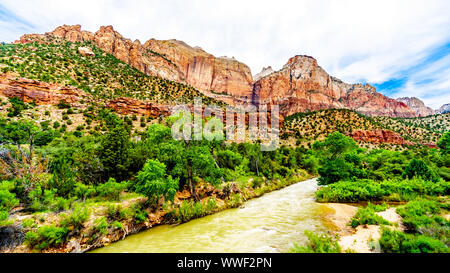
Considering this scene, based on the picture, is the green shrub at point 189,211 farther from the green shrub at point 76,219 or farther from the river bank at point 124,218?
the green shrub at point 76,219

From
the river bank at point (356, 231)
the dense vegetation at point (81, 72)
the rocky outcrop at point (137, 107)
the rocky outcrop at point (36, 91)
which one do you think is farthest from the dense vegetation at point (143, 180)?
the rocky outcrop at point (137, 107)

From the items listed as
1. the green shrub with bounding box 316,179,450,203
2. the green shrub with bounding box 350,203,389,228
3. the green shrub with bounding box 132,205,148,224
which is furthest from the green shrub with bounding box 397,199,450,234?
the green shrub with bounding box 132,205,148,224

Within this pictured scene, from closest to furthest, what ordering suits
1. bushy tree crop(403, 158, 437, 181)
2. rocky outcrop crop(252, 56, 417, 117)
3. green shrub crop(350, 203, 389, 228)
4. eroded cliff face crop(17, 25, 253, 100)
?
1. green shrub crop(350, 203, 389, 228)
2. bushy tree crop(403, 158, 437, 181)
3. eroded cliff face crop(17, 25, 253, 100)
4. rocky outcrop crop(252, 56, 417, 117)

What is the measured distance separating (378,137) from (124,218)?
89728mm

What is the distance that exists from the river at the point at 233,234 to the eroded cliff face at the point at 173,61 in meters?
70.0

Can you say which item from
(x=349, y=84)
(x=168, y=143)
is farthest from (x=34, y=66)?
(x=349, y=84)

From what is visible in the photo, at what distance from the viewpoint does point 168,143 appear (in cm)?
1404

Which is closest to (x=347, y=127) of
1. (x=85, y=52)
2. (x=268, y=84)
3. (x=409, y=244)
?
(x=409, y=244)

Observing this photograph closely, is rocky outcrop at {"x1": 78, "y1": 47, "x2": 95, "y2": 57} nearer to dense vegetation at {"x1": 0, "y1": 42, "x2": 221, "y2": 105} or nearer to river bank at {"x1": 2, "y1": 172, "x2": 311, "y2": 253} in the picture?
dense vegetation at {"x1": 0, "y1": 42, "x2": 221, "y2": 105}

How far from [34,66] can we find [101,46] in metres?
37.7

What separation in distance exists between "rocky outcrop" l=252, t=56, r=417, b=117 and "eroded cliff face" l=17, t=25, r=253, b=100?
67.8 feet

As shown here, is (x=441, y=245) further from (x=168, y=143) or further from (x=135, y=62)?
(x=135, y=62)

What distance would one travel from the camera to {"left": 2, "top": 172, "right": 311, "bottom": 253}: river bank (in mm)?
7841

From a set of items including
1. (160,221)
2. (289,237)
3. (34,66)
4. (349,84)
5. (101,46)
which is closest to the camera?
(289,237)
